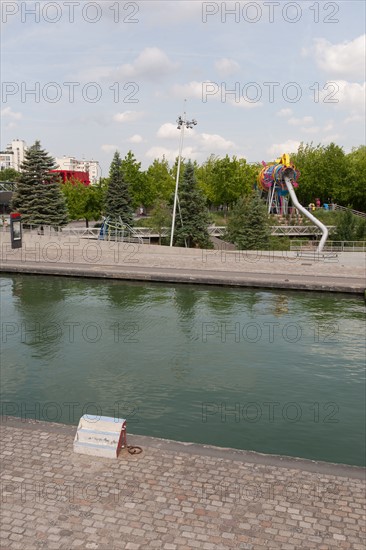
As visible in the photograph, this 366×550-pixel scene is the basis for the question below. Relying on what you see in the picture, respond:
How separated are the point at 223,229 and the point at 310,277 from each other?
2412cm

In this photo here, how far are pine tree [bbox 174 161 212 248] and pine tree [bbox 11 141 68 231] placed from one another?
990 cm

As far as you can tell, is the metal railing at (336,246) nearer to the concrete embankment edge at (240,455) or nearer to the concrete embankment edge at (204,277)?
the concrete embankment edge at (204,277)

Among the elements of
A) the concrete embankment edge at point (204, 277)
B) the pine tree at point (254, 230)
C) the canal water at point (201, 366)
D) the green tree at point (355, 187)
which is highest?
the green tree at point (355, 187)

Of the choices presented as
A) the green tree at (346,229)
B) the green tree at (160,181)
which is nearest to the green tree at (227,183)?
the green tree at (160,181)

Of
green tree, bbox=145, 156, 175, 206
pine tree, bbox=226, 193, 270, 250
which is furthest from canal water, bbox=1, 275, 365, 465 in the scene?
green tree, bbox=145, 156, 175, 206

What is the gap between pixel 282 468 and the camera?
7.44m

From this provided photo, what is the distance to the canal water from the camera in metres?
10.4

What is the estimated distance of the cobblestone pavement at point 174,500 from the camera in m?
5.96

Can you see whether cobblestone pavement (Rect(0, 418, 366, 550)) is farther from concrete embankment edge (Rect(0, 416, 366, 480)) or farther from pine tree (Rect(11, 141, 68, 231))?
pine tree (Rect(11, 141, 68, 231))

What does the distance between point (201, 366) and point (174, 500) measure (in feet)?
23.7

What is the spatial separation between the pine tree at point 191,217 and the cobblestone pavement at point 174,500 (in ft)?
102

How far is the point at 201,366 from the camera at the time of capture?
45.4 feet

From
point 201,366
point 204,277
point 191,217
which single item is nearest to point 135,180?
point 191,217

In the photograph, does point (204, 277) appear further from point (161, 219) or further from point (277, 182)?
point (277, 182)
